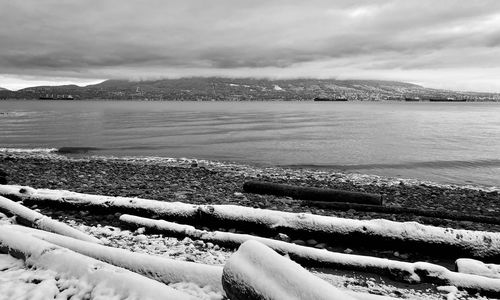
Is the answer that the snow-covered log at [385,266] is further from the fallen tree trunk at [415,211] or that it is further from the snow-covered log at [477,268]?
the fallen tree trunk at [415,211]

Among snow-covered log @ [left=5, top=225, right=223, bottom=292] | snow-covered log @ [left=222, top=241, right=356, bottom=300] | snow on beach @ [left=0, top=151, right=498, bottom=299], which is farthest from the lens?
snow on beach @ [left=0, top=151, right=498, bottom=299]

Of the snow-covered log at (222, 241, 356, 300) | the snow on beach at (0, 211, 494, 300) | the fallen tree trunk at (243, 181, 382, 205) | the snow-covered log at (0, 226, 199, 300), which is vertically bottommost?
the fallen tree trunk at (243, 181, 382, 205)

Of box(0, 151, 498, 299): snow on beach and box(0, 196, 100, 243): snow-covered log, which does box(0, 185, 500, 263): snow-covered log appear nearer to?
box(0, 151, 498, 299): snow on beach

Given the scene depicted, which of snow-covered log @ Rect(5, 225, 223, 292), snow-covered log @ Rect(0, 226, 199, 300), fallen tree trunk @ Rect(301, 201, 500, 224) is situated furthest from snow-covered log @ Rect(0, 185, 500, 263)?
snow-covered log @ Rect(0, 226, 199, 300)

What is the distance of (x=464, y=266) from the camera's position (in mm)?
6203

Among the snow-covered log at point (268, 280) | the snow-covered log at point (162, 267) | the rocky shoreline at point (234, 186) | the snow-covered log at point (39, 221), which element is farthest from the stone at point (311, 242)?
the snow-covered log at point (39, 221)

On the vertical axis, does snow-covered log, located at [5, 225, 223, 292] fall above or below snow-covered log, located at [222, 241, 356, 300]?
below

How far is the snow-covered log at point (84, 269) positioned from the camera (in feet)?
14.3

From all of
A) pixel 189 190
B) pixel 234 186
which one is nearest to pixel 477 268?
pixel 189 190

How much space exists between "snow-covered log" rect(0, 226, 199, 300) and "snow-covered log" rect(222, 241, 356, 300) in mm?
639

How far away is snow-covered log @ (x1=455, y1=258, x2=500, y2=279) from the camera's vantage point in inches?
236

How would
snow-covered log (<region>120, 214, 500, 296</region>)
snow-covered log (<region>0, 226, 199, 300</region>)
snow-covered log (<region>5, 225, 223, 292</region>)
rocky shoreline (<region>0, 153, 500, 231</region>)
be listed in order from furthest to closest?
rocky shoreline (<region>0, 153, 500, 231</region>), snow-covered log (<region>120, 214, 500, 296</region>), snow-covered log (<region>5, 225, 223, 292</region>), snow-covered log (<region>0, 226, 199, 300</region>)

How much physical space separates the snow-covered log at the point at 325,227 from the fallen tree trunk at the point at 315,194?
13.9ft

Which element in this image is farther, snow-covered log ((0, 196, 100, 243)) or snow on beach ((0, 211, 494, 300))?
snow-covered log ((0, 196, 100, 243))
